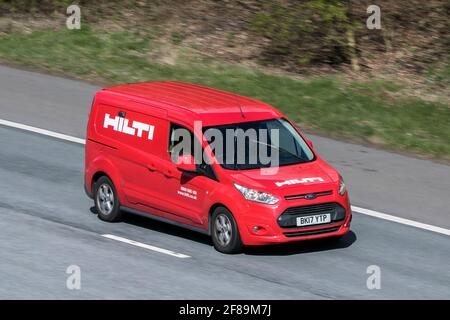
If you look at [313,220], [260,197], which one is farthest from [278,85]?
[260,197]

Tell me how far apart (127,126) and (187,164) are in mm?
1422

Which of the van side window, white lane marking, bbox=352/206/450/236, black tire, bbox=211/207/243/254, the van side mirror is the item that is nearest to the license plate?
black tire, bbox=211/207/243/254

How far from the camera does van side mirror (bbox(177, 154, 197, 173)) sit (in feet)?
47.9

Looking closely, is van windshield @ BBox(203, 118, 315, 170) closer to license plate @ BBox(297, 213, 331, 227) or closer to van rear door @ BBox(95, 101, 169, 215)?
van rear door @ BBox(95, 101, 169, 215)

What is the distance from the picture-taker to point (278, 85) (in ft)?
76.0

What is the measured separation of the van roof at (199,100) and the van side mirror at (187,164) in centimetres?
63

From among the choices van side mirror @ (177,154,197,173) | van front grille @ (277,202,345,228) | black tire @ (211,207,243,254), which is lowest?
black tire @ (211,207,243,254)

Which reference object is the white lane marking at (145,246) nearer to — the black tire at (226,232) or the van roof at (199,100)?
the black tire at (226,232)

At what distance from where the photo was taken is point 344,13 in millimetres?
24281

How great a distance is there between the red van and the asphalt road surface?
384 mm

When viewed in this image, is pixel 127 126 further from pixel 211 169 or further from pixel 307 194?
pixel 307 194
